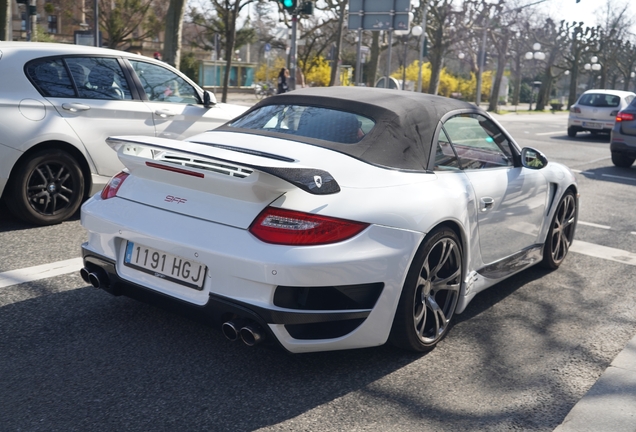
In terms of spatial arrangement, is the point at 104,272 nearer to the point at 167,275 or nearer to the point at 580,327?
the point at 167,275

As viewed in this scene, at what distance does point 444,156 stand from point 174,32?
16.0m

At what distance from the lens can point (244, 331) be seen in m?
3.38

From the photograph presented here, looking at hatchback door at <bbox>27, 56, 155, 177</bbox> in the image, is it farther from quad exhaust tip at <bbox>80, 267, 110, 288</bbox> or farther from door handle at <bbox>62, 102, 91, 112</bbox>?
quad exhaust tip at <bbox>80, 267, 110, 288</bbox>

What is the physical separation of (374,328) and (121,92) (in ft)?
15.6

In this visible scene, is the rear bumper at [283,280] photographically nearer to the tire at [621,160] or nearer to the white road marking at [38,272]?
the white road marking at [38,272]

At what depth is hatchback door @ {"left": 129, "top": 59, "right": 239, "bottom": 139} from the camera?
767 cm

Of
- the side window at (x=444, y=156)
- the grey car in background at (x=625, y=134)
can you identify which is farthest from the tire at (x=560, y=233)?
the grey car in background at (x=625, y=134)

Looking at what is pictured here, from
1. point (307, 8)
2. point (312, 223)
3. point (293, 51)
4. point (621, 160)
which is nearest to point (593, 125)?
point (621, 160)

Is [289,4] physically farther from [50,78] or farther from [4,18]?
[50,78]

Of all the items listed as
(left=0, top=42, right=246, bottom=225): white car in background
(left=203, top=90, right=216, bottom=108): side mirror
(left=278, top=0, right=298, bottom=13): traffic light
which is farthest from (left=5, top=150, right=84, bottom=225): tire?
(left=278, top=0, right=298, bottom=13): traffic light

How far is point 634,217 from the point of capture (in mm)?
8984

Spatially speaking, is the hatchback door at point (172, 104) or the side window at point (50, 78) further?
the hatchback door at point (172, 104)

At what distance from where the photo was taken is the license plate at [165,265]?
3.53 m

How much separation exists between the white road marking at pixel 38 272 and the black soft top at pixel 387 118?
5.44 ft
